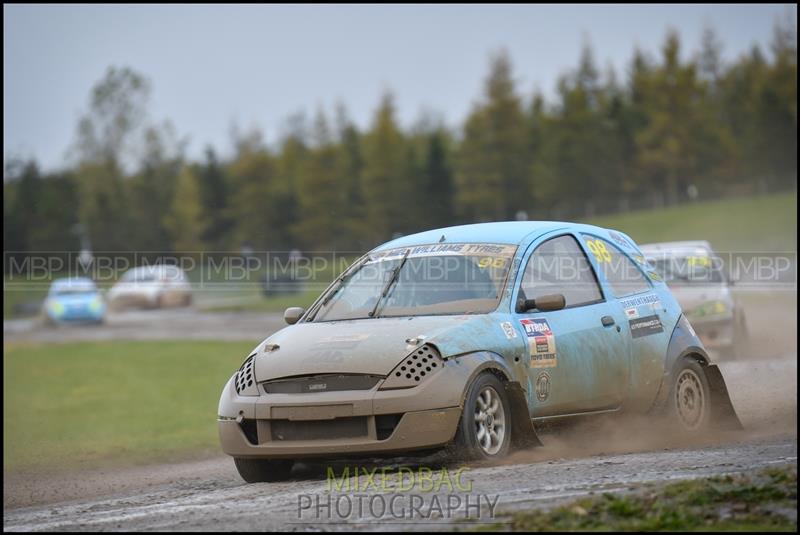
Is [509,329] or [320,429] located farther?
[509,329]

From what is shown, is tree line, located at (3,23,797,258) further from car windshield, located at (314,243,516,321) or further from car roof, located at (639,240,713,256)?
car windshield, located at (314,243,516,321)

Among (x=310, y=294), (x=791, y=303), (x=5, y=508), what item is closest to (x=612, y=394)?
(x=5, y=508)

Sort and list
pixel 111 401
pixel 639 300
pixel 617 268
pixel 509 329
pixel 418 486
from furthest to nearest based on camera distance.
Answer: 1. pixel 111 401
2. pixel 617 268
3. pixel 639 300
4. pixel 509 329
5. pixel 418 486

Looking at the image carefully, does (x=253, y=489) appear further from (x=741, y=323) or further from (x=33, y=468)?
(x=741, y=323)

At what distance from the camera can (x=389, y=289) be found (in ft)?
26.0

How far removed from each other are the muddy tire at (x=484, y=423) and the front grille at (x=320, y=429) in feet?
1.80

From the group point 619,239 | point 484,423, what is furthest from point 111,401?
point 484,423

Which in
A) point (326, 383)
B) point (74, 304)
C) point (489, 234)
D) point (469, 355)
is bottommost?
point (326, 383)

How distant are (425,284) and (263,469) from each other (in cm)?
162

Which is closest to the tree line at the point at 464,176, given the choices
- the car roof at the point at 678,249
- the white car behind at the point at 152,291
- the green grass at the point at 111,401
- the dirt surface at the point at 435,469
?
the white car behind at the point at 152,291

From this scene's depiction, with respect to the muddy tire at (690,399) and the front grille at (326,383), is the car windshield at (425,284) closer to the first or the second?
the front grille at (326,383)

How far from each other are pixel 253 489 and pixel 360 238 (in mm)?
60813

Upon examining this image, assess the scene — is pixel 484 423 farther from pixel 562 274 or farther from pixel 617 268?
pixel 617 268

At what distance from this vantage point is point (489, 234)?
8.20m
